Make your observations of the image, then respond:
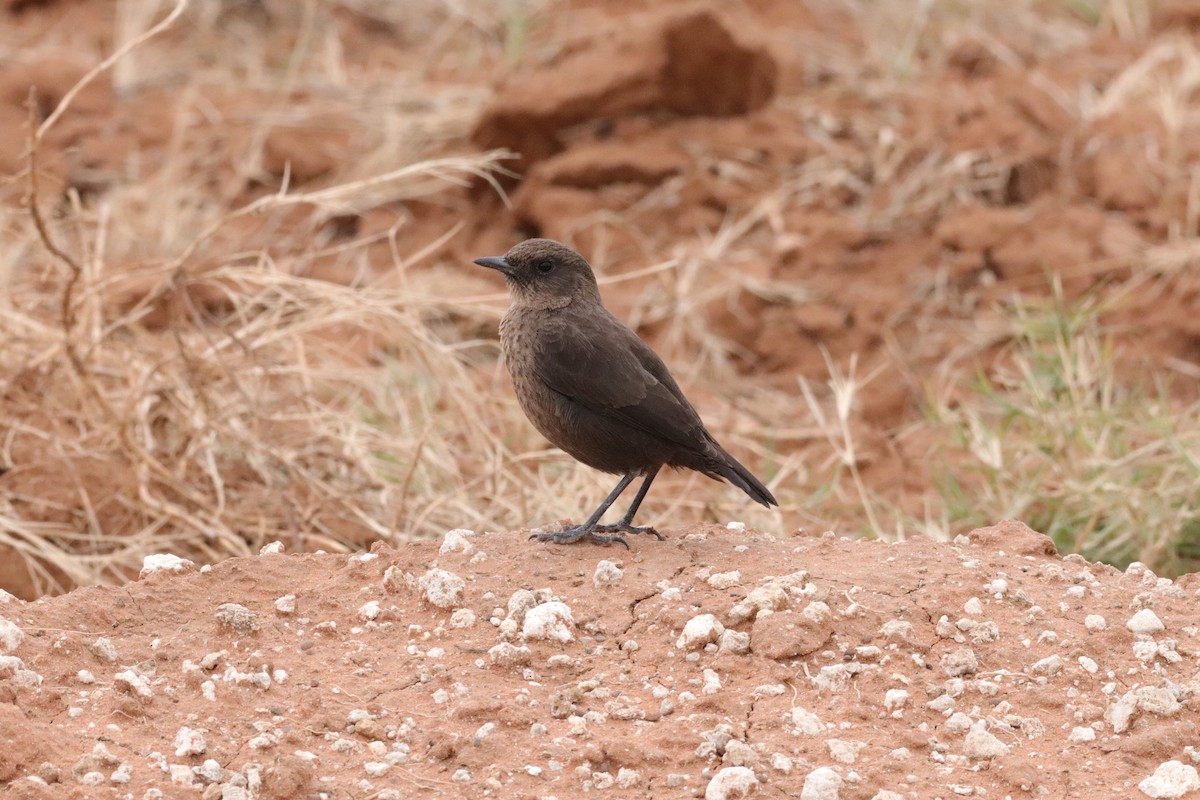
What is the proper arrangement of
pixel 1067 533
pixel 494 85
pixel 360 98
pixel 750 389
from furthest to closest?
pixel 360 98 < pixel 494 85 < pixel 750 389 < pixel 1067 533

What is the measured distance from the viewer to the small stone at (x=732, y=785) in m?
3.06

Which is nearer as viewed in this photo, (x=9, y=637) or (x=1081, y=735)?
(x=1081, y=735)

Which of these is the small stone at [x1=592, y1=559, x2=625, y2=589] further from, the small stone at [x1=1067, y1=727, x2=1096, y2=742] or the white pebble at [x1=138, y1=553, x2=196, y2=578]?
the small stone at [x1=1067, y1=727, x2=1096, y2=742]

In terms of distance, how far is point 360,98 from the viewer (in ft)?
37.0

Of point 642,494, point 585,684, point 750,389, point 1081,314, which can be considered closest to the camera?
point 585,684

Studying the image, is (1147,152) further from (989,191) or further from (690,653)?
(690,653)

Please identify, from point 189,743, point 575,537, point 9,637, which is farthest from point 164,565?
point 575,537

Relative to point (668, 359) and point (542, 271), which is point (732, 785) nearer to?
point (542, 271)

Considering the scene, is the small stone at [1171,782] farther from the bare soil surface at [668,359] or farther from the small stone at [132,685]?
the small stone at [132,685]

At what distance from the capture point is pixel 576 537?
433 cm

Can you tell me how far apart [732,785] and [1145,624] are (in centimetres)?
128

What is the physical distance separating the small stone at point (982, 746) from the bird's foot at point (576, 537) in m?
1.29

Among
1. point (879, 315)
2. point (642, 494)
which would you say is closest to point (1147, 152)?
point (879, 315)

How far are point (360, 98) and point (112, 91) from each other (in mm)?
1945
